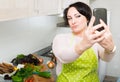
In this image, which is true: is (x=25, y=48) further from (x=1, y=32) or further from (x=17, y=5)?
(x=17, y=5)

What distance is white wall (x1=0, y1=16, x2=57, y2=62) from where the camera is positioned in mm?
1942

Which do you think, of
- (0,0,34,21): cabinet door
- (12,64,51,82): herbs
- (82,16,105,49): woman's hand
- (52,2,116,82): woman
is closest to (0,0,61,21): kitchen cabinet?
(0,0,34,21): cabinet door

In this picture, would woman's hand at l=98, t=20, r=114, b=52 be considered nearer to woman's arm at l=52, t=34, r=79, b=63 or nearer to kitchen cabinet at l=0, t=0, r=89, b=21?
woman's arm at l=52, t=34, r=79, b=63

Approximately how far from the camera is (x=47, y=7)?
182 cm

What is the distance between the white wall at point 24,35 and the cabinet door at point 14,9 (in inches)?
19.1

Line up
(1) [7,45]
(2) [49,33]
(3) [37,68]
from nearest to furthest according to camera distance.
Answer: (3) [37,68]
(1) [7,45]
(2) [49,33]

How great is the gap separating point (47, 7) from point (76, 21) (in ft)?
2.22

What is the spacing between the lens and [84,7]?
1290mm

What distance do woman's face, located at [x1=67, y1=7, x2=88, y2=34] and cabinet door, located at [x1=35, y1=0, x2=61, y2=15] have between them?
0.48m

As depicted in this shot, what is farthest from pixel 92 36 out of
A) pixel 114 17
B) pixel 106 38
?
pixel 114 17

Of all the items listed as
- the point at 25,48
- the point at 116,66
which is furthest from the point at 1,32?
the point at 116,66

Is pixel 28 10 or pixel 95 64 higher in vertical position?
pixel 28 10

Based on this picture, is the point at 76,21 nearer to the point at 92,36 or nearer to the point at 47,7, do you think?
the point at 92,36

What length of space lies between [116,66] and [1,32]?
2.40 metres
